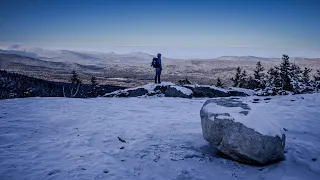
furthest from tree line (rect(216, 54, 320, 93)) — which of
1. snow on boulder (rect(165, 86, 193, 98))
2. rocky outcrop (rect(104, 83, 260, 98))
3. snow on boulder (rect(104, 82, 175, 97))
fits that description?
snow on boulder (rect(104, 82, 175, 97))

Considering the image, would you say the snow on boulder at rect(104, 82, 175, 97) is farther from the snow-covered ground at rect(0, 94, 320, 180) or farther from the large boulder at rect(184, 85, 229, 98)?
the snow-covered ground at rect(0, 94, 320, 180)

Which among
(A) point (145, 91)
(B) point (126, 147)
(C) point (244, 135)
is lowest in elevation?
(B) point (126, 147)

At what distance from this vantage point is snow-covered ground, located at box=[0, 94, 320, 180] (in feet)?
15.3

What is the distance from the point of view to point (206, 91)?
1686 cm

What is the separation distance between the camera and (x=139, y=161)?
5.22 meters

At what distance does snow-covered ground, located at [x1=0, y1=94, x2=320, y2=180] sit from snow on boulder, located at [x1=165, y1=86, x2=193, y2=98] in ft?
18.5

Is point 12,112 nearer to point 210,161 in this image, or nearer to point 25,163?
point 25,163

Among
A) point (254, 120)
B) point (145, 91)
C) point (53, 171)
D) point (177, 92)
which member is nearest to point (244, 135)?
point (254, 120)

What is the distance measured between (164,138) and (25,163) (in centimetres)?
359

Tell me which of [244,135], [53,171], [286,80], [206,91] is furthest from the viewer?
[286,80]

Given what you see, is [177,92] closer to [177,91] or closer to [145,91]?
[177,91]

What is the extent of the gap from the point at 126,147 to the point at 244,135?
303cm

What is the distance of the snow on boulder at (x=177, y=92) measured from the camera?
15.2m

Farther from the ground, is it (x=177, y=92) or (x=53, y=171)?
(x=177, y=92)
